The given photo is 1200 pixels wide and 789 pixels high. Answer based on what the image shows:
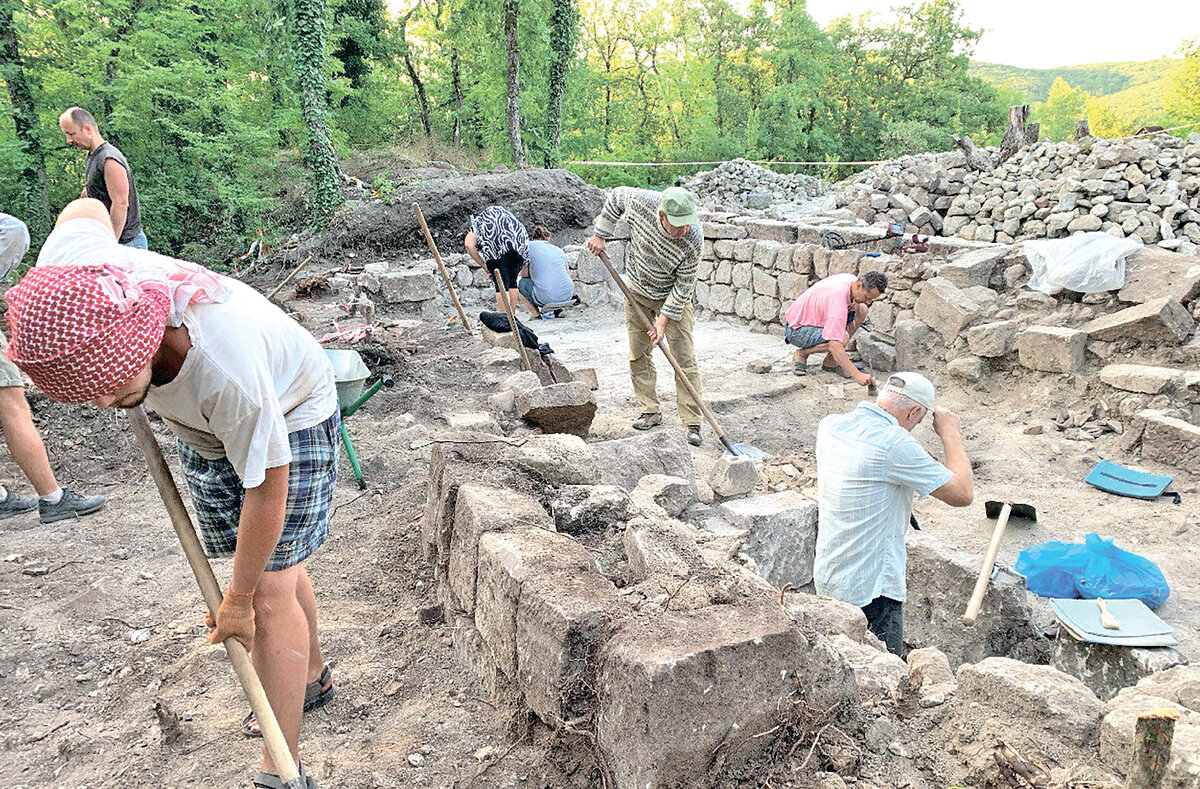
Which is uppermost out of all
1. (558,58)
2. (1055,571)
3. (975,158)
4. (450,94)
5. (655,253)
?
(558,58)

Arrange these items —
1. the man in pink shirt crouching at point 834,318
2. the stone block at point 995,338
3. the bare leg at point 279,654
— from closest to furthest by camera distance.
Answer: the bare leg at point 279,654 < the stone block at point 995,338 < the man in pink shirt crouching at point 834,318

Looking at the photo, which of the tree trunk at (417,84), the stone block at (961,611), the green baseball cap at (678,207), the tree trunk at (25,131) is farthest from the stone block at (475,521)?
the tree trunk at (417,84)

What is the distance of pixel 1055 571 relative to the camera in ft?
14.0

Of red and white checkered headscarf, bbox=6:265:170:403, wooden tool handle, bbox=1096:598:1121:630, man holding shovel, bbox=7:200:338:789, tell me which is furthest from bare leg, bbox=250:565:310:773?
wooden tool handle, bbox=1096:598:1121:630

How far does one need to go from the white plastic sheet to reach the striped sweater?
11.4 feet

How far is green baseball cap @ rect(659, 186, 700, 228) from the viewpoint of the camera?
5711mm

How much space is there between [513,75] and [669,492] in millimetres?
14257

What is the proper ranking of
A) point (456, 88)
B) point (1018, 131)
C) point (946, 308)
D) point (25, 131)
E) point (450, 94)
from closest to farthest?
1. point (946, 308)
2. point (25, 131)
3. point (1018, 131)
4. point (456, 88)
5. point (450, 94)

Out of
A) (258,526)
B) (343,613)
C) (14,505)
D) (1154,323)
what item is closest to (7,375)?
(14,505)

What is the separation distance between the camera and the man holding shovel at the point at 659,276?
5.92m

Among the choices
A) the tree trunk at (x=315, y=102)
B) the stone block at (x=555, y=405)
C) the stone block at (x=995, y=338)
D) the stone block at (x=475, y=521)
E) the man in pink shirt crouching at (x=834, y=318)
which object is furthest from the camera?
the tree trunk at (x=315, y=102)

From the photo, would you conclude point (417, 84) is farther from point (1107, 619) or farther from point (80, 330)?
point (80, 330)

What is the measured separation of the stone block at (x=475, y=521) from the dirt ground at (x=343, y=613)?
0.74ft

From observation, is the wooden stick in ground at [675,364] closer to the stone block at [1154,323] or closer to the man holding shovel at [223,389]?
the stone block at [1154,323]
